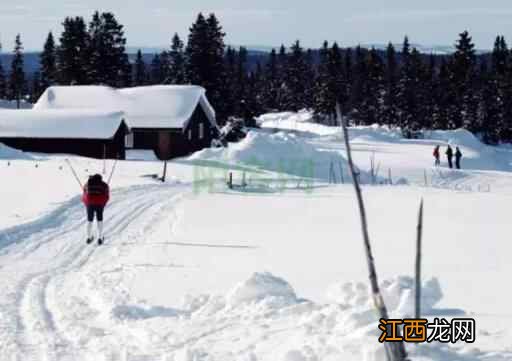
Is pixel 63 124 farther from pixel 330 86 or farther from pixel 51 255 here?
pixel 330 86

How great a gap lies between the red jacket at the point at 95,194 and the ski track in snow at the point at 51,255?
0.87 m

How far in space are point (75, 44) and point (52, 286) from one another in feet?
208

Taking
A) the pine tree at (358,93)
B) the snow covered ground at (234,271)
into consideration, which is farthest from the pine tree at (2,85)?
the snow covered ground at (234,271)

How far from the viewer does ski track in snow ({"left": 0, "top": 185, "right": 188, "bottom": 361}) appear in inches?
320

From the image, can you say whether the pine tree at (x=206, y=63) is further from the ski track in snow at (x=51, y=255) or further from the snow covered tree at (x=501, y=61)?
the snow covered tree at (x=501, y=61)

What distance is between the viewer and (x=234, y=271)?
12.5 metres

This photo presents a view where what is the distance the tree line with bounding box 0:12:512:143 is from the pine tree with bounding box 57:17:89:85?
90 millimetres

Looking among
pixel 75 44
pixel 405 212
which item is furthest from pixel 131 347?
pixel 75 44

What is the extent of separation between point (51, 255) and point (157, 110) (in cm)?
3836

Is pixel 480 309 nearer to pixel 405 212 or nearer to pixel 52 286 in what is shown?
pixel 52 286

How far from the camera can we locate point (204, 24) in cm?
6438

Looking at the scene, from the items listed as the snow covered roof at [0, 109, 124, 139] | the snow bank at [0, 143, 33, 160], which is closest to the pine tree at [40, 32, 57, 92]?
the snow covered roof at [0, 109, 124, 139]

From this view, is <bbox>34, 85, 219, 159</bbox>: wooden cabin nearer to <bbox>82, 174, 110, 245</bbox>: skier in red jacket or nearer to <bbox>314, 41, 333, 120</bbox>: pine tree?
<bbox>314, 41, 333, 120</bbox>: pine tree

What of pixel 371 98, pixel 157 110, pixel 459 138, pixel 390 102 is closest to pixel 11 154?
pixel 157 110
